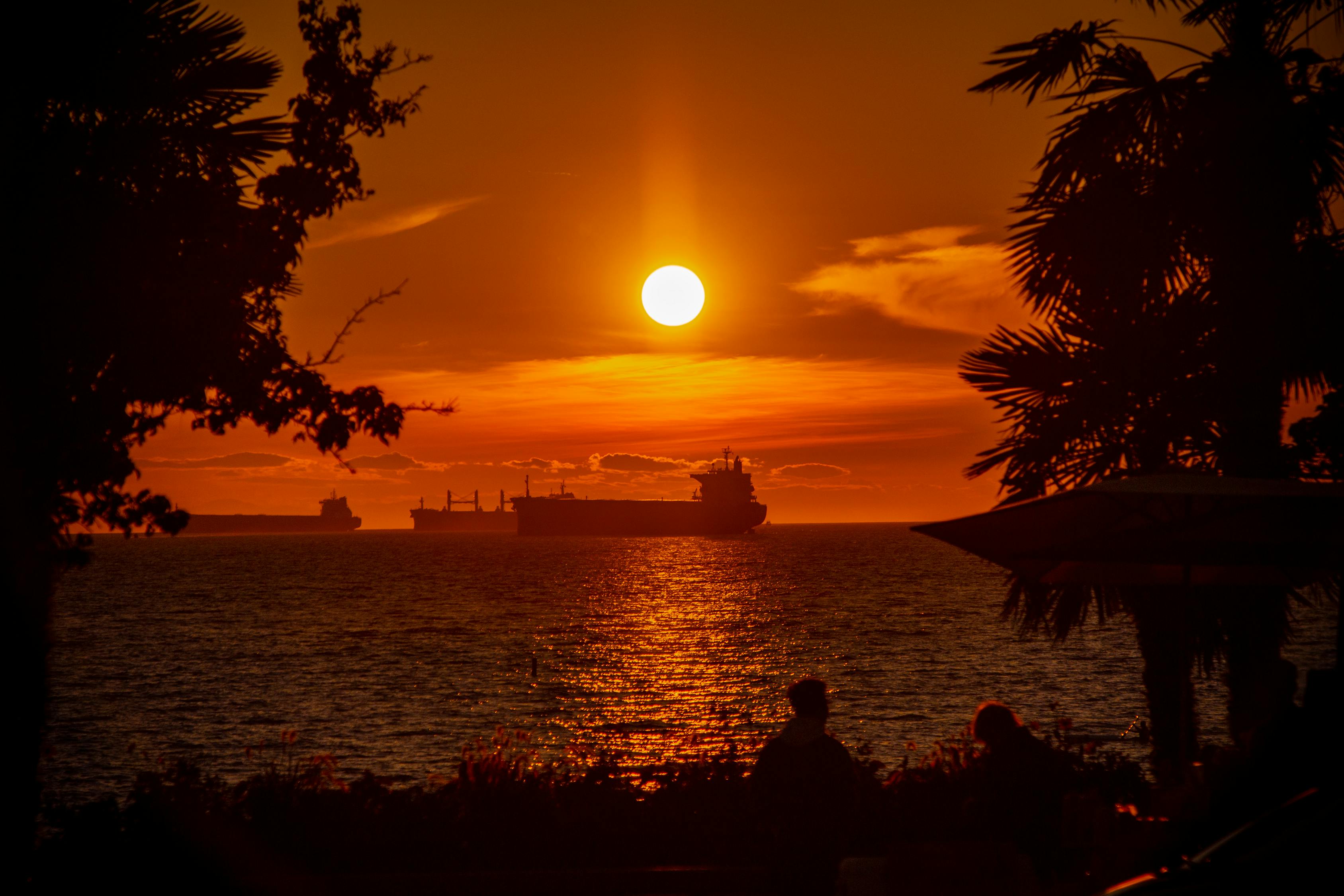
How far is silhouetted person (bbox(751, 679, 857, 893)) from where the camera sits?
5.53 m

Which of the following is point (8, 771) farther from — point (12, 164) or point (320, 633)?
point (320, 633)

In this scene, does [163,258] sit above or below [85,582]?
above

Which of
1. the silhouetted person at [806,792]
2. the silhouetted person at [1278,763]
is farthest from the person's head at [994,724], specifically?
the silhouetted person at [1278,763]

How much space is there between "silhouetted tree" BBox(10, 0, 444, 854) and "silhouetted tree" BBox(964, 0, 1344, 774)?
19.8 ft

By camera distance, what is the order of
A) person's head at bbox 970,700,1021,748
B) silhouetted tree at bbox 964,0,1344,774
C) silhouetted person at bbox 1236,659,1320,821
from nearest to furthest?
silhouetted person at bbox 1236,659,1320,821
person's head at bbox 970,700,1021,748
silhouetted tree at bbox 964,0,1344,774

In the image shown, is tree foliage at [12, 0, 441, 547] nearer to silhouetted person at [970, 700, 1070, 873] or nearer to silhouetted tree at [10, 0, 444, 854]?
silhouetted tree at [10, 0, 444, 854]

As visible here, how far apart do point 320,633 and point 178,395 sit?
57449mm

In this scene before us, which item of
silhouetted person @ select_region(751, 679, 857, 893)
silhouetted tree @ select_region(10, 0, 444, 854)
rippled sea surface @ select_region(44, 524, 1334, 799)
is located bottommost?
rippled sea surface @ select_region(44, 524, 1334, 799)

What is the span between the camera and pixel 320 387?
6965 millimetres

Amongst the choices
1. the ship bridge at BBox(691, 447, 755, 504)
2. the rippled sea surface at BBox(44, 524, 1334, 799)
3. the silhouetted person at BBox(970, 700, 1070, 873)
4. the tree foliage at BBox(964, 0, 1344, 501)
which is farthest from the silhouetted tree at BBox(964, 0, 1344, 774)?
the ship bridge at BBox(691, 447, 755, 504)

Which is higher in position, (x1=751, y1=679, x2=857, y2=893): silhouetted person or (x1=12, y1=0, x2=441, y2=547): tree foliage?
(x1=12, y1=0, x2=441, y2=547): tree foliage

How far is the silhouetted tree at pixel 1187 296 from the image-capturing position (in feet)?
29.7

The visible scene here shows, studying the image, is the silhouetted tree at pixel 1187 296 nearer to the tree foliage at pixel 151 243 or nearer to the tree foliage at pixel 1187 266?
the tree foliage at pixel 1187 266

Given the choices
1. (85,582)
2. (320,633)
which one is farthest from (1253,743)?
(85,582)
